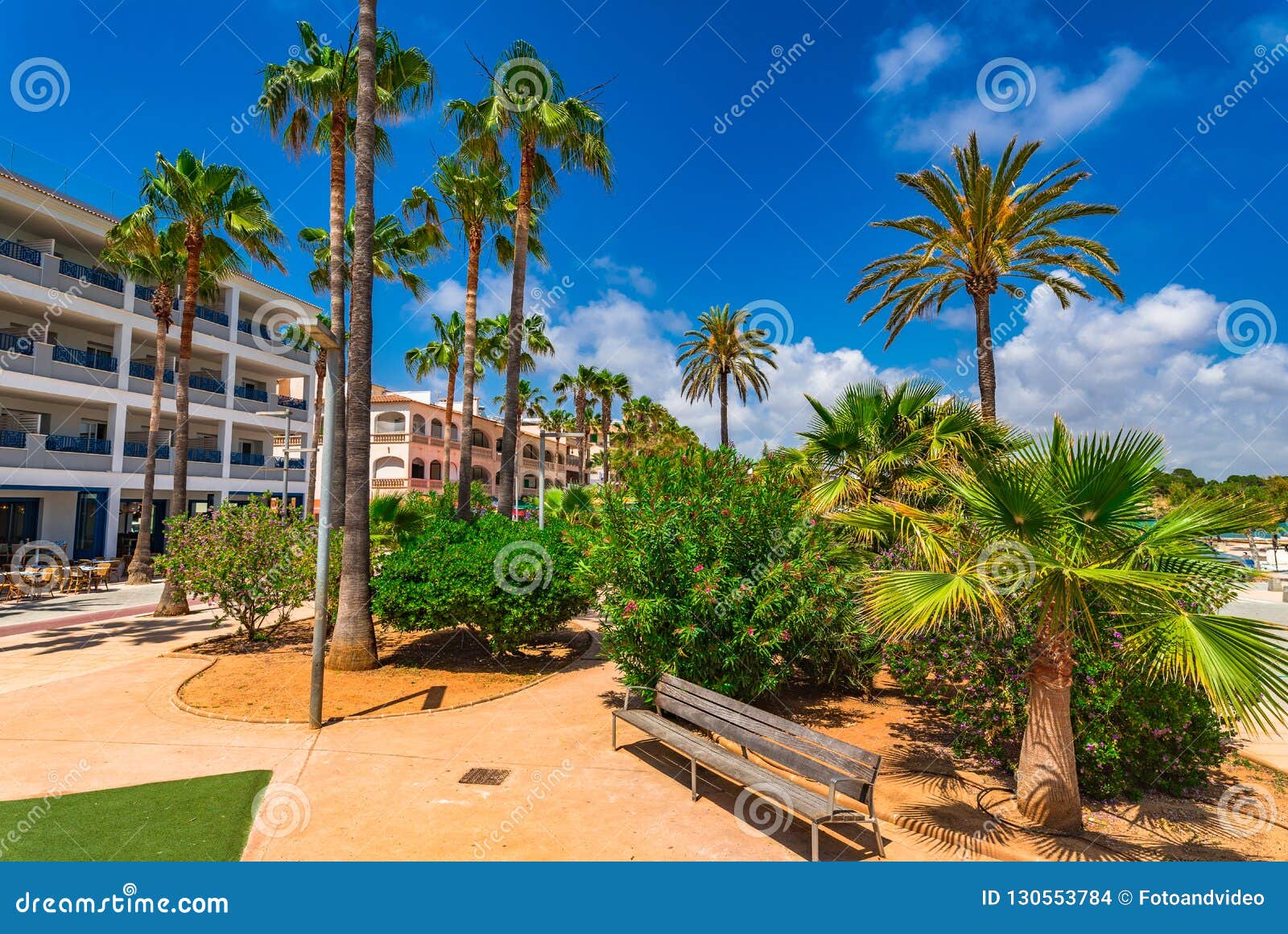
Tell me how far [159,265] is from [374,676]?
1502 centimetres

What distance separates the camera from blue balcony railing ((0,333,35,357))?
22562 mm

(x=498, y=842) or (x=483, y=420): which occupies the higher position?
(x=483, y=420)

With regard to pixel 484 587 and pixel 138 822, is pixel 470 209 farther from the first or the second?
pixel 138 822

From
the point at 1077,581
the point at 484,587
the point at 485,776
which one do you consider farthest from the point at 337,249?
the point at 1077,581

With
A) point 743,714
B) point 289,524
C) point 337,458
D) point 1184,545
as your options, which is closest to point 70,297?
point 337,458

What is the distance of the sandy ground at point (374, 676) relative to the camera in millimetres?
9070

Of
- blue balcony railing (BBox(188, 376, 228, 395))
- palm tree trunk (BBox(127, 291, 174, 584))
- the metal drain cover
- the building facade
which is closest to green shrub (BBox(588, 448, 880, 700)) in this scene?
the metal drain cover

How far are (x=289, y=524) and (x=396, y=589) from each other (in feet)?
11.1

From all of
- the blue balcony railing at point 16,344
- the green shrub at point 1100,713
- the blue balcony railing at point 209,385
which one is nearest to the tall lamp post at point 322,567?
the green shrub at point 1100,713

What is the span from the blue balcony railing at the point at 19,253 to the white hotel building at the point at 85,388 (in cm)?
5

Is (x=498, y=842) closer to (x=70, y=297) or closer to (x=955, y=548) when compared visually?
(x=955, y=548)

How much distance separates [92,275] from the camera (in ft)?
82.1

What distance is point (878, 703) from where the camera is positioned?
951cm

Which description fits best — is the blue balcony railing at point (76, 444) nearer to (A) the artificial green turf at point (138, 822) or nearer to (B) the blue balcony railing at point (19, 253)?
(B) the blue balcony railing at point (19, 253)
